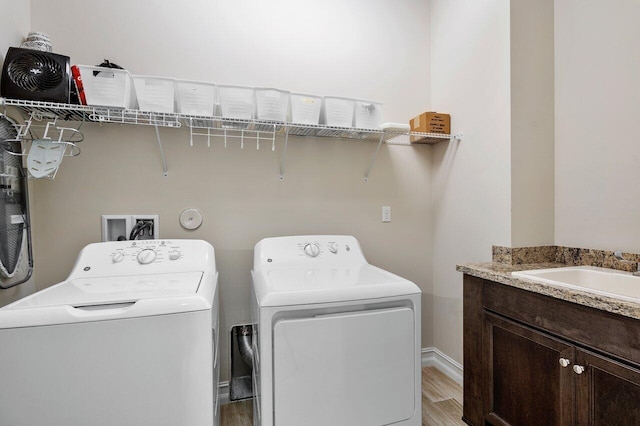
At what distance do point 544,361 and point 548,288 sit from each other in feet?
0.98

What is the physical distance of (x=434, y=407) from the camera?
181 centimetres

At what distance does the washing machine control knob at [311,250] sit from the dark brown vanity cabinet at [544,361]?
80 cm

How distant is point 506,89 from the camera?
5.46ft

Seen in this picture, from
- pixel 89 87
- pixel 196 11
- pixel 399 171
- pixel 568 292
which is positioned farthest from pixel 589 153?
pixel 89 87

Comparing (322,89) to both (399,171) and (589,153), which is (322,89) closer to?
(399,171)

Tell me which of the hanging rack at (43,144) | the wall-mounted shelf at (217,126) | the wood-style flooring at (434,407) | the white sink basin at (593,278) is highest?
the wall-mounted shelf at (217,126)

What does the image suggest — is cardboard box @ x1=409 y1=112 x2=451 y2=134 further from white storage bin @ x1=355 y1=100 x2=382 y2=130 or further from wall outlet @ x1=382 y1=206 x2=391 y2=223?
wall outlet @ x1=382 y1=206 x2=391 y2=223

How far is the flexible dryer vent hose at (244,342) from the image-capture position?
6.27 feet

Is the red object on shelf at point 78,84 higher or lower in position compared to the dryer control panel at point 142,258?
higher

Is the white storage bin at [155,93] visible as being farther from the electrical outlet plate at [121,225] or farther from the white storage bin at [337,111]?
the white storage bin at [337,111]

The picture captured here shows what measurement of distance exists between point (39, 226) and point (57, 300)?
2.90ft

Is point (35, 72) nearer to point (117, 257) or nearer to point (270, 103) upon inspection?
point (117, 257)

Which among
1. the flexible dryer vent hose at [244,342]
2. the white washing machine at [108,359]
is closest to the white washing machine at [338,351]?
the white washing machine at [108,359]

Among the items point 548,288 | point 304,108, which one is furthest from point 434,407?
point 304,108
